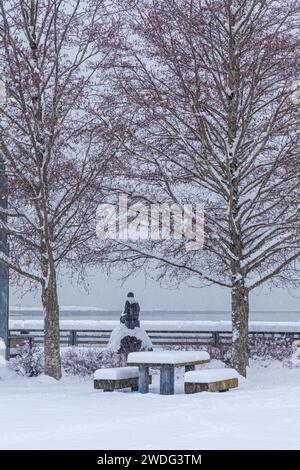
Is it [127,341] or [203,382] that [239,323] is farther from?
[127,341]

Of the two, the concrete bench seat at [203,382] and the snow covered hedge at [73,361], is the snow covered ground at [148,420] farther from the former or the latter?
the snow covered hedge at [73,361]

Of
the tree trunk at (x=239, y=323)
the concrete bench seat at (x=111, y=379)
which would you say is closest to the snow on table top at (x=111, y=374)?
the concrete bench seat at (x=111, y=379)

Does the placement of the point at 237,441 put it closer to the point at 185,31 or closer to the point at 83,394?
the point at 83,394

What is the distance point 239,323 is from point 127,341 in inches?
170

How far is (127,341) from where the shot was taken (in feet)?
66.0

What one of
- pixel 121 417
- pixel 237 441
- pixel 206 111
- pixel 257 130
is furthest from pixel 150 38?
pixel 237 441

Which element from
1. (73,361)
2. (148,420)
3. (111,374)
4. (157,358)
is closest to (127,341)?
(73,361)

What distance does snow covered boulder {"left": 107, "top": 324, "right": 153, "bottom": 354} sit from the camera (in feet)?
65.4

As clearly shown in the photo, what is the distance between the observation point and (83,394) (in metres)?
13.6

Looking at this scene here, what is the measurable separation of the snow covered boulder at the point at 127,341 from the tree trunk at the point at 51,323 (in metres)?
3.08

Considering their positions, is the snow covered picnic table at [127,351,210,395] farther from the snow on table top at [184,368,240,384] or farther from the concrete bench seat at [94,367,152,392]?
the concrete bench seat at [94,367,152,392]

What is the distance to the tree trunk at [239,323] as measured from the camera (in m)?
16.7

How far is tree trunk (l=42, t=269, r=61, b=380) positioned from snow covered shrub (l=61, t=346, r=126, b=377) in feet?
6.58

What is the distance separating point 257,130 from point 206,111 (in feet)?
4.05
